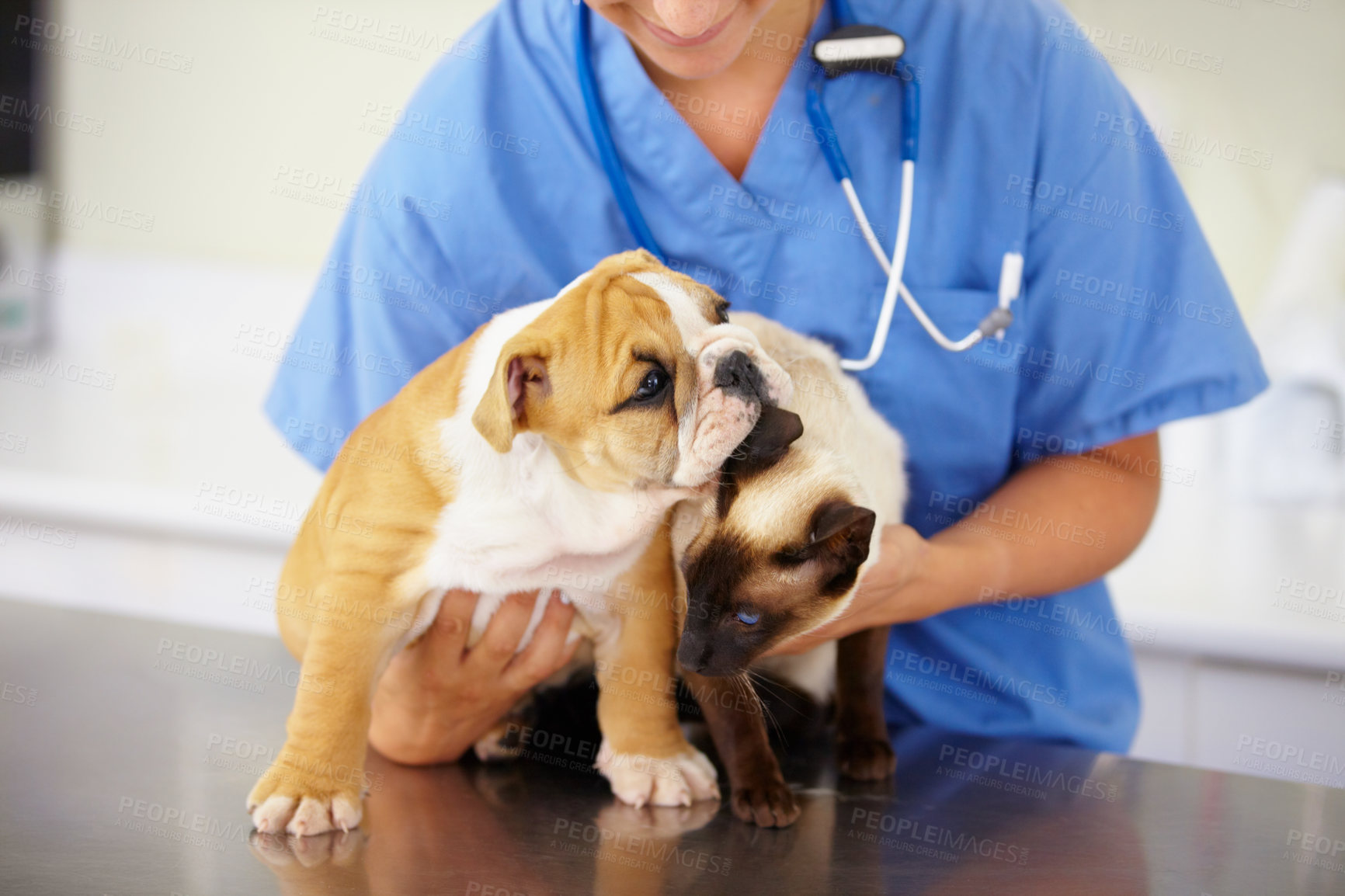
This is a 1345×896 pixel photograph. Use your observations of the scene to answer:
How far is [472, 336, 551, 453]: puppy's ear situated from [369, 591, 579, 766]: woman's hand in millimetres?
274

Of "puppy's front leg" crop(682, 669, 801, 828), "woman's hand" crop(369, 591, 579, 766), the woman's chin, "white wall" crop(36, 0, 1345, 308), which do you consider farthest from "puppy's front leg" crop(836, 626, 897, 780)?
"white wall" crop(36, 0, 1345, 308)

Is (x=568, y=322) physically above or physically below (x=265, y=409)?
above

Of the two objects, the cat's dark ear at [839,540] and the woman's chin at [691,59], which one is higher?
the woman's chin at [691,59]

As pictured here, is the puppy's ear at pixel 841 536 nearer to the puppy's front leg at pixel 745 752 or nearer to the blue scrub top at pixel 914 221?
the puppy's front leg at pixel 745 752

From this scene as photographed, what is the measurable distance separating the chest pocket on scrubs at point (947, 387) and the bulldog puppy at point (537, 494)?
1.16 feet

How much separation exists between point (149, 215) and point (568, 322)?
8.98 feet

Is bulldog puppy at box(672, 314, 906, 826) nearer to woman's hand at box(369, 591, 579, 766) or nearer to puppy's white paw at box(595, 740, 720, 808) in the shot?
puppy's white paw at box(595, 740, 720, 808)

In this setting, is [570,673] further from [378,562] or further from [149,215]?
[149,215]

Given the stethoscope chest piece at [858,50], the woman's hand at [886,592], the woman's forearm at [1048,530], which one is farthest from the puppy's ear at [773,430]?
the stethoscope chest piece at [858,50]

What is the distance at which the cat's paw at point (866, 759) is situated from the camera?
1.26 metres

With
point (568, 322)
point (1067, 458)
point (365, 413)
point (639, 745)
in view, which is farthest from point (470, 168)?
point (1067, 458)

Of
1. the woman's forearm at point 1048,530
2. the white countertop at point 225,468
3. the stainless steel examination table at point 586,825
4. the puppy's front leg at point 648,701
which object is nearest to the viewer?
the stainless steel examination table at point 586,825

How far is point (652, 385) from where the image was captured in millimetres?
1049

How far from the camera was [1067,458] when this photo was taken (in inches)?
59.0
